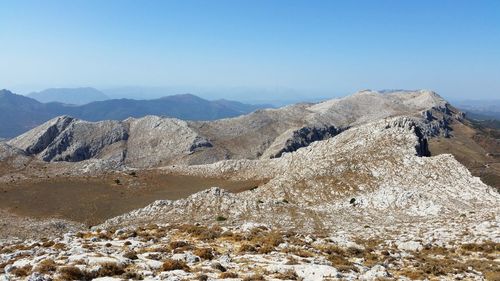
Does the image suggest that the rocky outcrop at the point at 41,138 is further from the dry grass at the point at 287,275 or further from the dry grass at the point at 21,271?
the dry grass at the point at 287,275

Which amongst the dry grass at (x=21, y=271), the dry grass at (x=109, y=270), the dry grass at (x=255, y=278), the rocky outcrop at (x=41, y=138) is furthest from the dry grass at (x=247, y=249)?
the rocky outcrop at (x=41, y=138)

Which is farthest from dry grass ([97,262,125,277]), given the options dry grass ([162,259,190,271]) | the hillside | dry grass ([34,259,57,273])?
dry grass ([34,259,57,273])

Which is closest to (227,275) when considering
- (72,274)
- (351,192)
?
(72,274)

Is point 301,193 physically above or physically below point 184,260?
below

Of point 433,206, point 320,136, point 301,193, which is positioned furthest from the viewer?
point 320,136

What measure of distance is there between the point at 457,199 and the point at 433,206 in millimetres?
6145

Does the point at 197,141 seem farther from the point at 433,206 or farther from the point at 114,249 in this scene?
the point at 114,249

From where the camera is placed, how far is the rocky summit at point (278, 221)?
21.4 m

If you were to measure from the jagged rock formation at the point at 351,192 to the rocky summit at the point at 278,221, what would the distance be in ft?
0.76

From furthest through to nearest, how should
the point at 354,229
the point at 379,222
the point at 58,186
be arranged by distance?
the point at 58,186 → the point at 379,222 → the point at 354,229

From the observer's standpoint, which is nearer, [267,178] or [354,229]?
[354,229]

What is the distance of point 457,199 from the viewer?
50750mm

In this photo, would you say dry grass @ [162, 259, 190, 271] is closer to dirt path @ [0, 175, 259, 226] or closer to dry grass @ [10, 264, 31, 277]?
dry grass @ [10, 264, 31, 277]

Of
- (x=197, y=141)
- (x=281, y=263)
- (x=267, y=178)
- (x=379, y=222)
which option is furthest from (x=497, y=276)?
(x=197, y=141)
